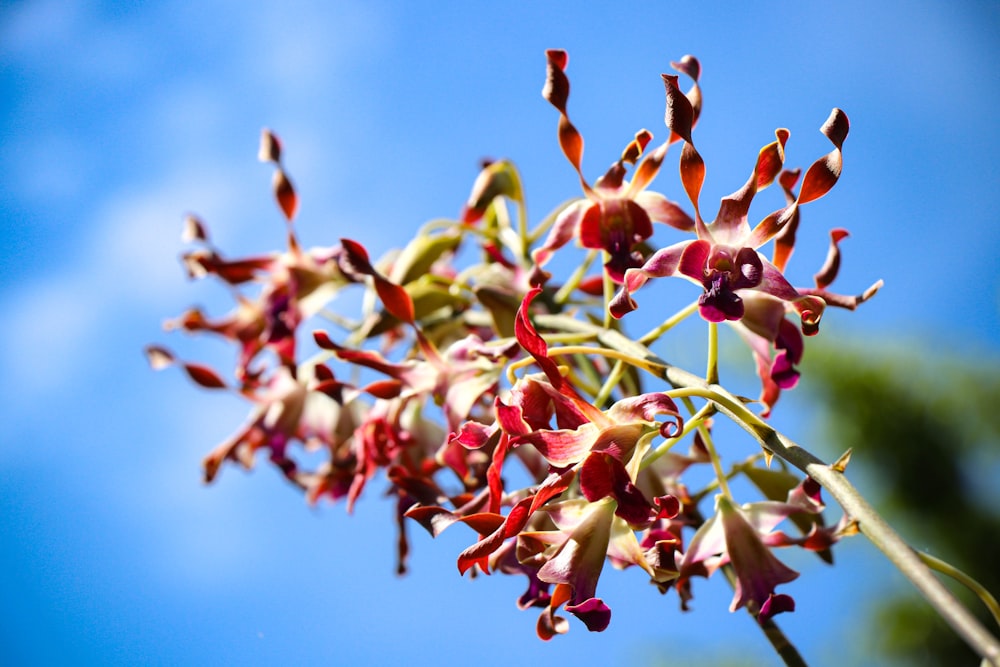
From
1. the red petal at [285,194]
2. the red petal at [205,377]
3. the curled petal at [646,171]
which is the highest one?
the red petal at [285,194]

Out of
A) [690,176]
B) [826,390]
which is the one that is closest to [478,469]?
[690,176]

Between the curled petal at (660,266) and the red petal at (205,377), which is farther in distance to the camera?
the red petal at (205,377)

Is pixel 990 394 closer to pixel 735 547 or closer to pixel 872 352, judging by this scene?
pixel 872 352

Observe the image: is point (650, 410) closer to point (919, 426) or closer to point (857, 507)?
point (857, 507)

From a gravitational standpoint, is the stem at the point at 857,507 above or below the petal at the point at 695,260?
below

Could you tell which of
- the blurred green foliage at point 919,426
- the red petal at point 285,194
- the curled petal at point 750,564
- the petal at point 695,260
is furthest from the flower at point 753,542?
the blurred green foliage at point 919,426

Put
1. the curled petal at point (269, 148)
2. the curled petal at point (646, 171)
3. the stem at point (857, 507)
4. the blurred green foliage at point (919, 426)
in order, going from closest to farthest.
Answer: the stem at point (857, 507) → the curled petal at point (646, 171) → the curled petal at point (269, 148) → the blurred green foliage at point (919, 426)

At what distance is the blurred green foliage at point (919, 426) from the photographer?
3343 mm

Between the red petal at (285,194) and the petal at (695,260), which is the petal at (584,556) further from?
the red petal at (285,194)

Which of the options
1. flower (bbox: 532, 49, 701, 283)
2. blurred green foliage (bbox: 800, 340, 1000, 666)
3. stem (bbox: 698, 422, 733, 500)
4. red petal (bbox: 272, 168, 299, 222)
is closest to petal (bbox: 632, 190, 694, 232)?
flower (bbox: 532, 49, 701, 283)

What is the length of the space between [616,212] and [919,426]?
3.48m

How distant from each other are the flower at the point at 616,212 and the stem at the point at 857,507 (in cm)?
6

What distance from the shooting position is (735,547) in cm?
36

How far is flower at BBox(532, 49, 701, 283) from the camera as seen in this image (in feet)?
1.32
